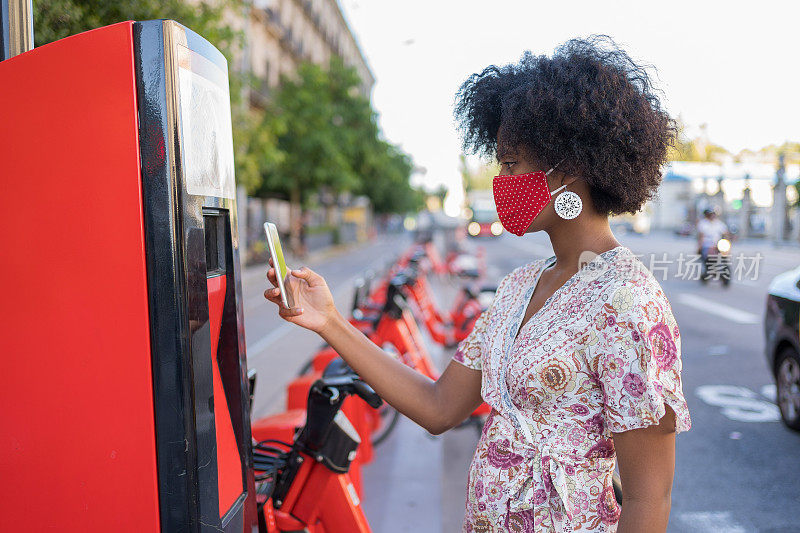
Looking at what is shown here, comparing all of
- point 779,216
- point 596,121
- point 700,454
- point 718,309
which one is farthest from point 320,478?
point 779,216

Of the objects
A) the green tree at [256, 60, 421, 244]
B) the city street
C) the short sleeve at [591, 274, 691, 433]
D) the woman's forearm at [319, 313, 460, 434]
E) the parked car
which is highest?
the green tree at [256, 60, 421, 244]

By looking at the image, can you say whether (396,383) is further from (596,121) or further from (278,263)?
(596,121)

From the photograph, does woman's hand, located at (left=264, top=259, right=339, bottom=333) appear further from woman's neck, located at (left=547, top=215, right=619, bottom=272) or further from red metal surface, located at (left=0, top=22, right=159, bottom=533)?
woman's neck, located at (left=547, top=215, right=619, bottom=272)

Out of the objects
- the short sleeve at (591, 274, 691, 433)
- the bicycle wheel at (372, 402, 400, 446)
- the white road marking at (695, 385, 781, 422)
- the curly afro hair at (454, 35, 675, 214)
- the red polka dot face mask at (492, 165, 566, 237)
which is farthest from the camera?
the white road marking at (695, 385, 781, 422)

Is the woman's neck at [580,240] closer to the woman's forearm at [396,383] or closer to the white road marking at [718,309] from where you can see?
the woman's forearm at [396,383]

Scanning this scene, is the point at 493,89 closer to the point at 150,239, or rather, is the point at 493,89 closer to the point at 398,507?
the point at 150,239

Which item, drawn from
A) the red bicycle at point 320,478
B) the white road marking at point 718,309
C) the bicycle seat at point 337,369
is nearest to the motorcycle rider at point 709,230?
the white road marking at point 718,309

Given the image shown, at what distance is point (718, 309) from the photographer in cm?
1023

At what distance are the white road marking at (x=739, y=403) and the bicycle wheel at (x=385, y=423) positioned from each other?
263 centimetres

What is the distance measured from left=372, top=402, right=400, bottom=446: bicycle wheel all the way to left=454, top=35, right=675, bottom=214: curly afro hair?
333 cm

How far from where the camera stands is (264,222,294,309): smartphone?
142 cm

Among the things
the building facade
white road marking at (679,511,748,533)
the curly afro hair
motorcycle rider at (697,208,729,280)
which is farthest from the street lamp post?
the curly afro hair

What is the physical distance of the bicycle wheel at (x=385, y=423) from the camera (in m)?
4.63

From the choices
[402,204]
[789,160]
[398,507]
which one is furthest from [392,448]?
[402,204]
